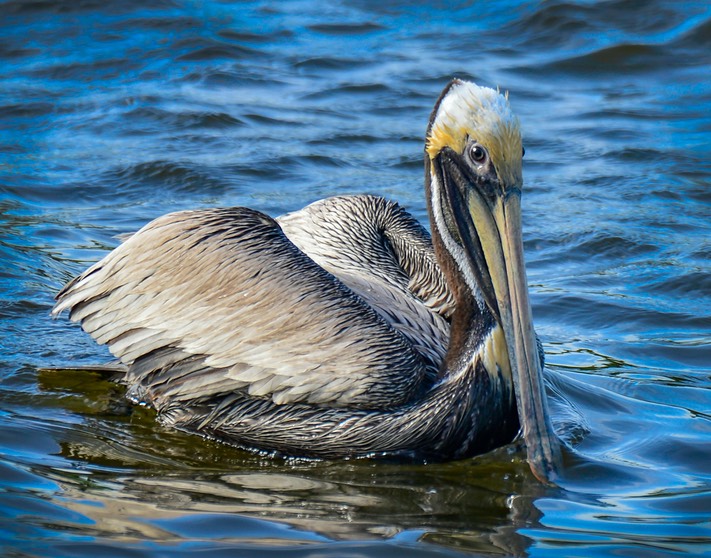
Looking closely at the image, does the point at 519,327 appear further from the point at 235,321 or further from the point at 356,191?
the point at 356,191

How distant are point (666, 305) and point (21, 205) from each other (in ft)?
14.9

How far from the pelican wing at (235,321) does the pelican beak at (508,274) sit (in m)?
0.42

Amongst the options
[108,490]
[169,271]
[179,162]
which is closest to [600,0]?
[179,162]

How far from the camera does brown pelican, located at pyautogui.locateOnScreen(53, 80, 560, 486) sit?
4668 mm

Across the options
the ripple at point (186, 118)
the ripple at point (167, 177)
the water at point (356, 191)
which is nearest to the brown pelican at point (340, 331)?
the water at point (356, 191)

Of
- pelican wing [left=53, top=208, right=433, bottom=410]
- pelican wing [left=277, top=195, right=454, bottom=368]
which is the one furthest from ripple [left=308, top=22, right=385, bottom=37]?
pelican wing [left=53, top=208, right=433, bottom=410]

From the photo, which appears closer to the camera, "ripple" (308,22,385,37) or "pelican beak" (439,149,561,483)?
"pelican beak" (439,149,561,483)

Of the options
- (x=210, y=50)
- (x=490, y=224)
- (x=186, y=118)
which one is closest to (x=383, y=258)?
(x=490, y=224)

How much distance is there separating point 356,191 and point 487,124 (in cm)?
437

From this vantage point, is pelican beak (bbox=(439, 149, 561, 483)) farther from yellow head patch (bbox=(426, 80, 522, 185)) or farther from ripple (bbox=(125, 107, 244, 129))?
ripple (bbox=(125, 107, 244, 129))

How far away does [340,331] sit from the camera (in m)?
4.71

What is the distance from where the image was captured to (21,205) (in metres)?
8.22

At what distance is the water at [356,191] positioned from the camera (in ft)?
13.5

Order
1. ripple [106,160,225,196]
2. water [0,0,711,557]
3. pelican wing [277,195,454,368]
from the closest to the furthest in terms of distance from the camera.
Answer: water [0,0,711,557] < pelican wing [277,195,454,368] < ripple [106,160,225,196]
